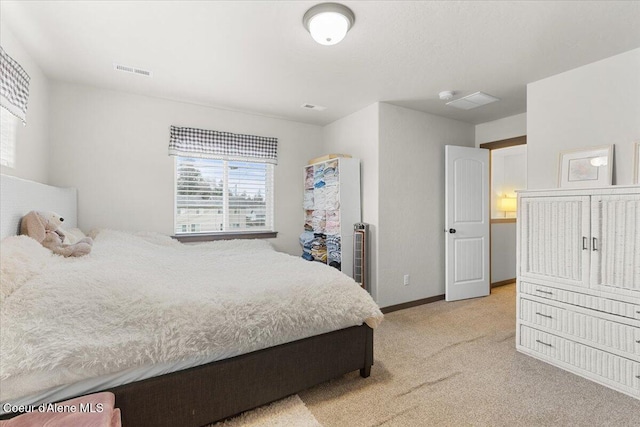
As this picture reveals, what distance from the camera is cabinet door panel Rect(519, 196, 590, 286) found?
7.18 feet

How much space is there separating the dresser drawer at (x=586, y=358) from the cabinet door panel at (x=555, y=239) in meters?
0.46

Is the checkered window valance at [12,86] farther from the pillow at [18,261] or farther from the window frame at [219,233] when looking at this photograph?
the window frame at [219,233]

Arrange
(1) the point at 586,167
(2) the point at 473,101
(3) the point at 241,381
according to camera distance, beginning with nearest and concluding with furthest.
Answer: (3) the point at 241,381
(1) the point at 586,167
(2) the point at 473,101

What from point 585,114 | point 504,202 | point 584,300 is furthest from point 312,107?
point 504,202

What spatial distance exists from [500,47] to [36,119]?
3.91m

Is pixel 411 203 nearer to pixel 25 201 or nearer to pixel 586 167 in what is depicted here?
pixel 586 167

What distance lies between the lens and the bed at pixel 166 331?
1.29 m

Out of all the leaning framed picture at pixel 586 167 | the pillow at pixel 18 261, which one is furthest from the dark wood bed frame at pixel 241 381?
the leaning framed picture at pixel 586 167

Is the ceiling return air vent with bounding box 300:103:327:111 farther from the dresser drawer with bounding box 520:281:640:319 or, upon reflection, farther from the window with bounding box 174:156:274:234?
the dresser drawer with bounding box 520:281:640:319

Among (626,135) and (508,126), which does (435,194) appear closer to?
(508,126)

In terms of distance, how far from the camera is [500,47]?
2238 millimetres

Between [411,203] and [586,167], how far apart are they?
1.67 m

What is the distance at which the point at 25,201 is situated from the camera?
2.05 metres

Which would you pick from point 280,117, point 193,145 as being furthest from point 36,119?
point 280,117
